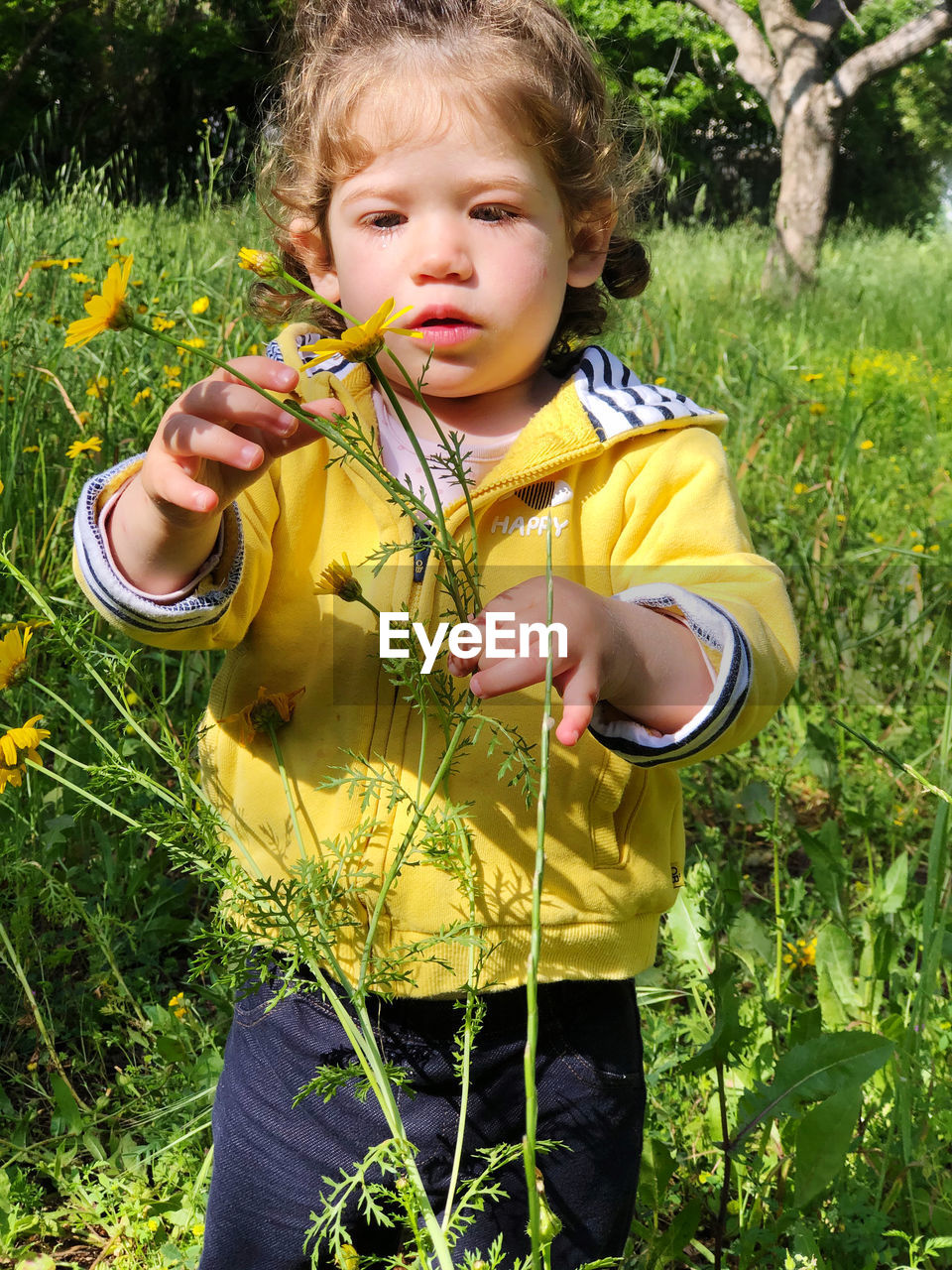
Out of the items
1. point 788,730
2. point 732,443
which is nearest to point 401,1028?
point 788,730

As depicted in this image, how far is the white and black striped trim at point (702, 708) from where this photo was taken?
0.81 m

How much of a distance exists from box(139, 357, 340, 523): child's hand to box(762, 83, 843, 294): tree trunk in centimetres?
900

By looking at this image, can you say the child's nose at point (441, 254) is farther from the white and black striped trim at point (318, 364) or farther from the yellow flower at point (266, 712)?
the yellow flower at point (266, 712)

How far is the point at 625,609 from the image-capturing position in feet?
2.58

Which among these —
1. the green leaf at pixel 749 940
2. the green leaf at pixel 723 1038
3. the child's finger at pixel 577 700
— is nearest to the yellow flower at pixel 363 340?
the child's finger at pixel 577 700

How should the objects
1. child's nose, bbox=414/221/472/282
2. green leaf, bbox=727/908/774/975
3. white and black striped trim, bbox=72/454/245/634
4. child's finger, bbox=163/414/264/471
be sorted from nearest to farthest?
child's finger, bbox=163/414/264/471 < white and black striped trim, bbox=72/454/245/634 < child's nose, bbox=414/221/472/282 < green leaf, bbox=727/908/774/975

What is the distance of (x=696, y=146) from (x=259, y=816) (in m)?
22.2

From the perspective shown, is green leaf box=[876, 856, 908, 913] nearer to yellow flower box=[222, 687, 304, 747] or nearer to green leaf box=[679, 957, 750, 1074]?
green leaf box=[679, 957, 750, 1074]

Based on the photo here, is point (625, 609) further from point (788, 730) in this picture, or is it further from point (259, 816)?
point (788, 730)

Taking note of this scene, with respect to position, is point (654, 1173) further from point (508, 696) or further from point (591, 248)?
point (591, 248)

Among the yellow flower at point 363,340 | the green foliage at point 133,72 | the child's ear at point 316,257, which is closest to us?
the yellow flower at point 363,340

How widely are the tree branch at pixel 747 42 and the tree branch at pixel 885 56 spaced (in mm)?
702

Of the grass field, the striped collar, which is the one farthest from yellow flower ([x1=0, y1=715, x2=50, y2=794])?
the striped collar

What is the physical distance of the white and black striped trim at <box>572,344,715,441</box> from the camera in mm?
1062
